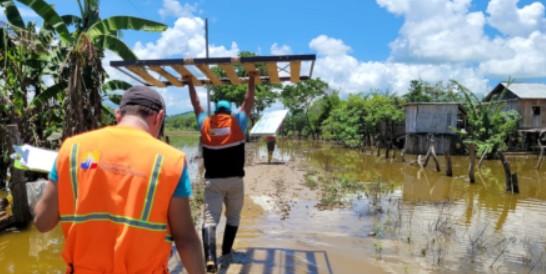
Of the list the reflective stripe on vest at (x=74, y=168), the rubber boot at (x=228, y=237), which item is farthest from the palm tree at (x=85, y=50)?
the reflective stripe on vest at (x=74, y=168)

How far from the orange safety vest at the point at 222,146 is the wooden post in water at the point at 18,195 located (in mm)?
4363

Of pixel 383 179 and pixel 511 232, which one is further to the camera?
pixel 383 179

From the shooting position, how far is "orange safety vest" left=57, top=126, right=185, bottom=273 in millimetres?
1825

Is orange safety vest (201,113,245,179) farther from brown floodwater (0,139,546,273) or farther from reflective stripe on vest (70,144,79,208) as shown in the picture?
reflective stripe on vest (70,144,79,208)

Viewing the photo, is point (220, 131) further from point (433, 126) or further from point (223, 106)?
point (433, 126)

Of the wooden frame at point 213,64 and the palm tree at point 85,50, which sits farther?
the palm tree at point 85,50

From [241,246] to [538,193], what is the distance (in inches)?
463

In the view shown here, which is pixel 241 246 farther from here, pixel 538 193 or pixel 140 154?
pixel 538 193

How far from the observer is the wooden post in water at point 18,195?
7.64 meters

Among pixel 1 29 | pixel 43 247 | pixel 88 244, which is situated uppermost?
pixel 1 29

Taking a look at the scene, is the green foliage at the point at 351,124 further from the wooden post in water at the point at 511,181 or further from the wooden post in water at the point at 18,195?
the wooden post in water at the point at 18,195

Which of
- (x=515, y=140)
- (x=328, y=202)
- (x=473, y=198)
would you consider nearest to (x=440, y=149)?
(x=515, y=140)

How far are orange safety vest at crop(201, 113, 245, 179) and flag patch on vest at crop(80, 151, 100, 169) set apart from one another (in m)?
3.20

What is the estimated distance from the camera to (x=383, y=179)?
16531mm
